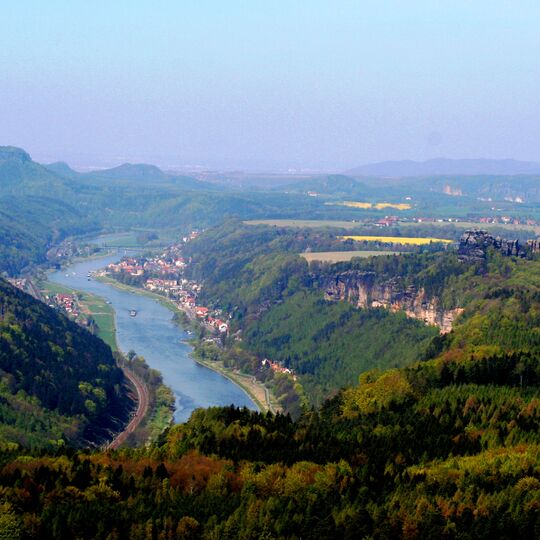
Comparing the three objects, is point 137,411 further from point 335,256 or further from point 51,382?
point 335,256

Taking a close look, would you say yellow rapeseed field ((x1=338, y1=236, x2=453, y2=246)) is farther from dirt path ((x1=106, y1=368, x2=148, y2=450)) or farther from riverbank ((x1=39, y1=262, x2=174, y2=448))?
dirt path ((x1=106, y1=368, x2=148, y2=450))

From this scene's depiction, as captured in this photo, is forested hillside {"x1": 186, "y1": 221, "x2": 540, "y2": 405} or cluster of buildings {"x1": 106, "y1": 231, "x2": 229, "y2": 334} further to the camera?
cluster of buildings {"x1": 106, "y1": 231, "x2": 229, "y2": 334}

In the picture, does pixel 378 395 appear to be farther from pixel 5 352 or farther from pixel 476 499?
pixel 5 352

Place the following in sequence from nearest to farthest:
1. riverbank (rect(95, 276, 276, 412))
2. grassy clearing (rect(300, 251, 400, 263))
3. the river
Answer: the river < riverbank (rect(95, 276, 276, 412)) < grassy clearing (rect(300, 251, 400, 263))

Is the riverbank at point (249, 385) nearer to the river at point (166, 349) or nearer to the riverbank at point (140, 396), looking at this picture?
the river at point (166, 349)

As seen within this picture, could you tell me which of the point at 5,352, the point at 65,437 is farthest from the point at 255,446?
the point at 5,352

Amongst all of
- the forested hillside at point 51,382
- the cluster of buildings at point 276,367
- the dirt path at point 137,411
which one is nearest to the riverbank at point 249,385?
the cluster of buildings at point 276,367

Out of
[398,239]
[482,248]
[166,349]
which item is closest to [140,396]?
[166,349]

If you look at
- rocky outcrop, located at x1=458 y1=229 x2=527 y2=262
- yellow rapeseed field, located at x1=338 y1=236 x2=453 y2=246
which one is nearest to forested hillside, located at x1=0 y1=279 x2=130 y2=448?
rocky outcrop, located at x1=458 y1=229 x2=527 y2=262

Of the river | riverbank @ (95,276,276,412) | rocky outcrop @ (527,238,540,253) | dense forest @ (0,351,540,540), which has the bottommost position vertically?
riverbank @ (95,276,276,412)
